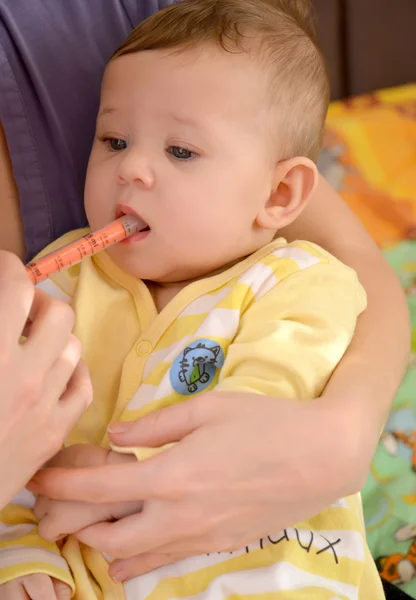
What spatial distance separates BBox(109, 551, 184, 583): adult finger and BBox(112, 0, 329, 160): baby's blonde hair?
1.89 feet

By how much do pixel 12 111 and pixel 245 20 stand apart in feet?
1.19

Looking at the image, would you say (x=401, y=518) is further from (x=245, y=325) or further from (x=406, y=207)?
(x=406, y=207)

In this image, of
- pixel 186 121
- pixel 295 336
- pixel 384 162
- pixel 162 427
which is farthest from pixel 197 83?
pixel 384 162

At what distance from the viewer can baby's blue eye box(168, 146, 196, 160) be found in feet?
3.26

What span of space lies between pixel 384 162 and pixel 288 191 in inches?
42.1

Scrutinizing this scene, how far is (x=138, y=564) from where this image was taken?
0.84 m

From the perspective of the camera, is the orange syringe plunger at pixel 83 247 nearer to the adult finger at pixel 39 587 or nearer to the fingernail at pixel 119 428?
the fingernail at pixel 119 428

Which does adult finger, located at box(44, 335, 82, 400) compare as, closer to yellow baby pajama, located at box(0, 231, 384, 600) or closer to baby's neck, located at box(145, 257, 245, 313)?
yellow baby pajama, located at box(0, 231, 384, 600)

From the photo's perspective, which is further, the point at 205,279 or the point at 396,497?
the point at 396,497

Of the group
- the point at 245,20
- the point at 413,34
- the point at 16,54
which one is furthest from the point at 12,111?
the point at 413,34

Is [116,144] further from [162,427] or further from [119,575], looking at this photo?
[119,575]

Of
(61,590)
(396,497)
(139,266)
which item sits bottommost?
(396,497)

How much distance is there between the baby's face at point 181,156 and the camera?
0.98 metres

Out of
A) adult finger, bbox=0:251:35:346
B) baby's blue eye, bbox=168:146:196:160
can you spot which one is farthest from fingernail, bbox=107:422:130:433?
baby's blue eye, bbox=168:146:196:160
